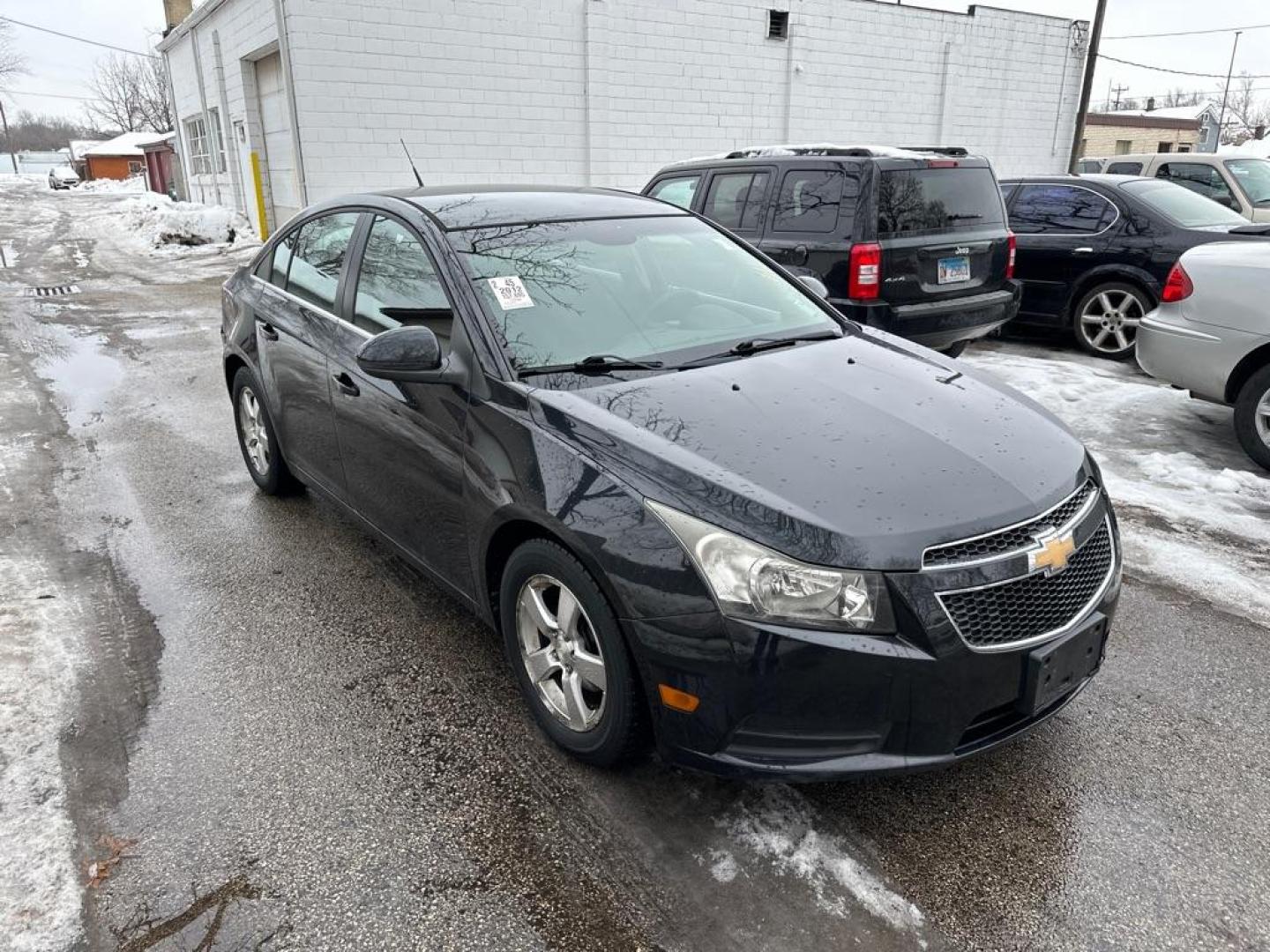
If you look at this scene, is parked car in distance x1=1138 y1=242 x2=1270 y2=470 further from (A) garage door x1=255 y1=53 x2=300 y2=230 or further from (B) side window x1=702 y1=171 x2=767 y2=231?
(A) garage door x1=255 y1=53 x2=300 y2=230

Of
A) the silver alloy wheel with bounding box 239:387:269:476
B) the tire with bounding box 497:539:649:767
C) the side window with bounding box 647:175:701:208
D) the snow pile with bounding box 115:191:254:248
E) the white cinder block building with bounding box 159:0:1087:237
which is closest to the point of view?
the tire with bounding box 497:539:649:767

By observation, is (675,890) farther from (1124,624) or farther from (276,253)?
(276,253)

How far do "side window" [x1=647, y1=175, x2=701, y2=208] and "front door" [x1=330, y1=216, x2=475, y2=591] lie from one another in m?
4.36

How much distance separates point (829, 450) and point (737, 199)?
5.12m

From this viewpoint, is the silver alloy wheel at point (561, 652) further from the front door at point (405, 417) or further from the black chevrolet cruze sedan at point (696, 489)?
the front door at point (405, 417)

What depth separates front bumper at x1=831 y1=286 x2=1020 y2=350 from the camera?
6230 millimetres

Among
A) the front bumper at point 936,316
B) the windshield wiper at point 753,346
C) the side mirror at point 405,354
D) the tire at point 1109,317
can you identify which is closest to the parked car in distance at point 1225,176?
the tire at point 1109,317

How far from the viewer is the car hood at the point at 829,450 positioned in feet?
7.21

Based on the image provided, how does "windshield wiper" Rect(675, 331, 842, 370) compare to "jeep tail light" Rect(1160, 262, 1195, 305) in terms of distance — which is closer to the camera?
"windshield wiper" Rect(675, 331, 842, 370)

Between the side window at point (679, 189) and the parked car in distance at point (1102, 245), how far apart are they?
3.51m

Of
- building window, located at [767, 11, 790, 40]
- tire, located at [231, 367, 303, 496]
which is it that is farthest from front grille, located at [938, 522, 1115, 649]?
building window, located at [767, 11, 790, 40]

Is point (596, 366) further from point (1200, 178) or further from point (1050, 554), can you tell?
point (1200, 178)

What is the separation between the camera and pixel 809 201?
6.60 metres

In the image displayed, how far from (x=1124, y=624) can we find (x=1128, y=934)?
1.76 m
